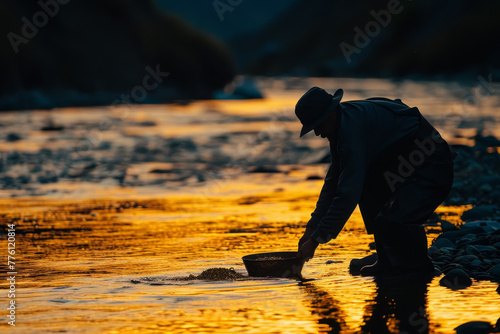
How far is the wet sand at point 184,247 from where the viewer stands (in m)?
5.11

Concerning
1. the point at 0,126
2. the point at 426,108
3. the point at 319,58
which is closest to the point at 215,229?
the point at 0,126

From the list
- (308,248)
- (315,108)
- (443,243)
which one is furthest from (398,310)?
(443,243)

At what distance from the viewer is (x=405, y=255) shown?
19.9 feet

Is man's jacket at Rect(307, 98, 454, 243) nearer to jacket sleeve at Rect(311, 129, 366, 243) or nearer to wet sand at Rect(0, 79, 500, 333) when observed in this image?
jacket sleeve at Rect(311, 129, 366, 243)

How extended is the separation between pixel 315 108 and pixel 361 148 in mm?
408

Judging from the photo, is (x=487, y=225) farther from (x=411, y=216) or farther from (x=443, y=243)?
(x=411, y=216)

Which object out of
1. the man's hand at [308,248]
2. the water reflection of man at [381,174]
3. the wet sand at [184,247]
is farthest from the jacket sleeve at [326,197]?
the wet sand at [184,247]

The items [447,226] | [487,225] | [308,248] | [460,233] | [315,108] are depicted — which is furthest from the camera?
[447,226]

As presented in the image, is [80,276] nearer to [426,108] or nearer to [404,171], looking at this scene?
[404,171]

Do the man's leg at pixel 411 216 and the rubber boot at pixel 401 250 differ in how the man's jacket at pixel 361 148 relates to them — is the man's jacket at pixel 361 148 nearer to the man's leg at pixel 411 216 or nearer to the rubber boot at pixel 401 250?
the man's leg at pixel 411 216

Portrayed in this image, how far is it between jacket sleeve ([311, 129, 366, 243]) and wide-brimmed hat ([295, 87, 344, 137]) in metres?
0.20

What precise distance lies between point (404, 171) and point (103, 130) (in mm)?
19755

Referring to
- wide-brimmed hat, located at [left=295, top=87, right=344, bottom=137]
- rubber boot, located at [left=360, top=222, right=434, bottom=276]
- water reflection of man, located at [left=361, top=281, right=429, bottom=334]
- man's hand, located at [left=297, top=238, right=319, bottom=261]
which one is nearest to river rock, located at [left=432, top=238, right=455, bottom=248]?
rubber boot, located at [left=360, top=222, right=434, bottom=276]

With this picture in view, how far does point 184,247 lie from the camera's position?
781cm
